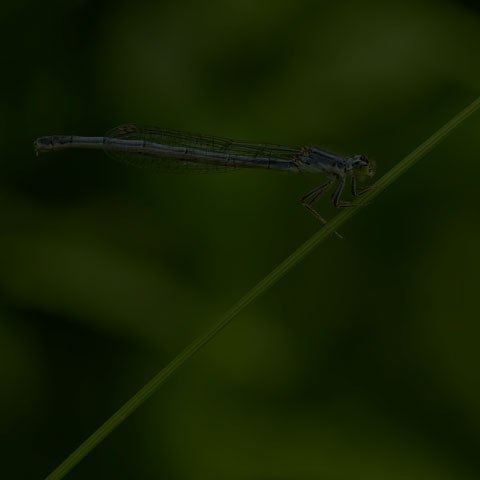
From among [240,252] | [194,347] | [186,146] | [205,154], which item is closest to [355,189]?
[240,252]

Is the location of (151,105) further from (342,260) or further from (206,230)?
(342,260)

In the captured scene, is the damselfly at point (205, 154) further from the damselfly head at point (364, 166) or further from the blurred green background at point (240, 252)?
the blurred green background at point (240, 252)

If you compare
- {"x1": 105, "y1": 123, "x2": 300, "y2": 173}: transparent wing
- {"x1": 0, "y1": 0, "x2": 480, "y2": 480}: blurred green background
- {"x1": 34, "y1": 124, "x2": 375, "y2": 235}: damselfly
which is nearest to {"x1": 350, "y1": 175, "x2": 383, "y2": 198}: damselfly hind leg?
{"x1": 34, "y1": 124, "x2": 375, "y2": 235}: damselfly

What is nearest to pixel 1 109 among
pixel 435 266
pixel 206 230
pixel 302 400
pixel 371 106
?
pixel 206 230

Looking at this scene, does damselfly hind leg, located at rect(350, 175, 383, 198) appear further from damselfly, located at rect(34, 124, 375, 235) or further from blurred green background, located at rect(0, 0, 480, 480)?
blurred green background, located at rect(0, 0, 480, 480)

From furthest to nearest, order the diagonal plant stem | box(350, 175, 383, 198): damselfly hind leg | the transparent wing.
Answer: the transparent wing < box(350, 175, 383, 198): damselfly hind leg < the diagonal plant stem

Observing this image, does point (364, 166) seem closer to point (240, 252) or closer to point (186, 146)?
point (240, 252)
